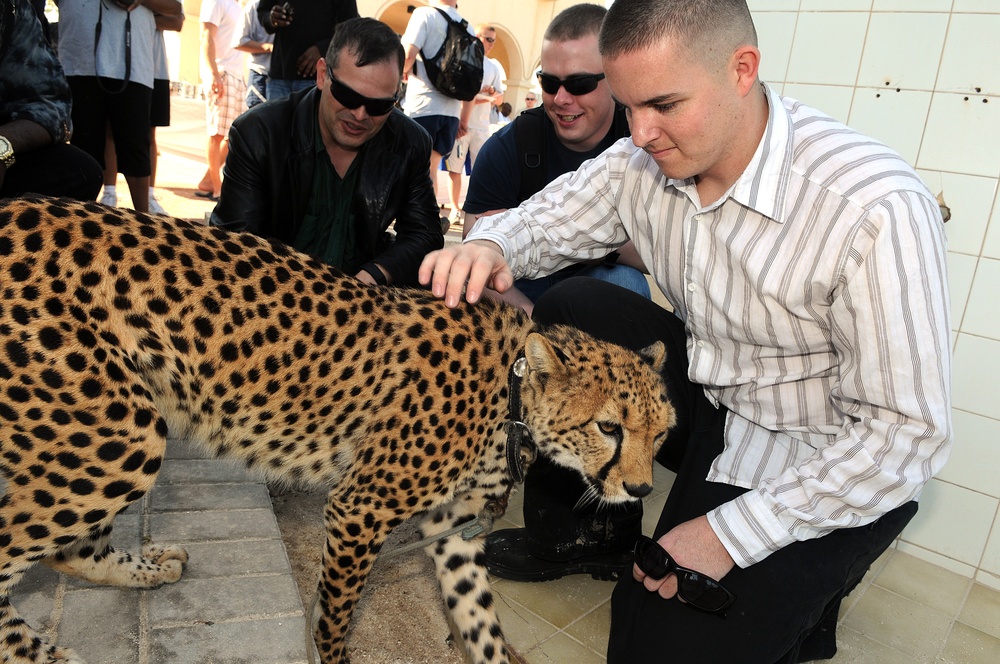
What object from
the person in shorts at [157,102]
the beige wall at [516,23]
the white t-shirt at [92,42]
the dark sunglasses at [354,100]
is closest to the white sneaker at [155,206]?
the person in shorts at [157,102]

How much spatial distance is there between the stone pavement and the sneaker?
90 cm

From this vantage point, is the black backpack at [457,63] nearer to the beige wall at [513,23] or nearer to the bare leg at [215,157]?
the bare leg at [215,157]

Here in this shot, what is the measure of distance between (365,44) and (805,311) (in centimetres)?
230

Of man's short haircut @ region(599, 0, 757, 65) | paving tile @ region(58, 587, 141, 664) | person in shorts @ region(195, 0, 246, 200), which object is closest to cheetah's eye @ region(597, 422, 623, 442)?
man's short haircut @ region(599, 0, 757, 65)

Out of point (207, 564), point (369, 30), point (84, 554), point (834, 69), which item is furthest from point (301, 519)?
point (834, 69)

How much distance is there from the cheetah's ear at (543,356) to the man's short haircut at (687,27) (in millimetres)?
900

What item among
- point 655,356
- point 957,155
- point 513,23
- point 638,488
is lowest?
point 638,488

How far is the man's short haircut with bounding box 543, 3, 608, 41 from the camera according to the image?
3.64 meters

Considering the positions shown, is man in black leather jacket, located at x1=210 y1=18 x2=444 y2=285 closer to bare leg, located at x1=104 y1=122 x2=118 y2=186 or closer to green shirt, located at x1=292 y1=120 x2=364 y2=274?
green shirt, located at x1=292 y1=120 x2=364 y2=274

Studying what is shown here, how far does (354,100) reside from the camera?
345 centimetres

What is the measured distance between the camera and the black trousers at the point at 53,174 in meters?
3.41

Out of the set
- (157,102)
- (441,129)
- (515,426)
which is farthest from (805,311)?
(157,102)

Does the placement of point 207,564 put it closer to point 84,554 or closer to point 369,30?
point 84,554

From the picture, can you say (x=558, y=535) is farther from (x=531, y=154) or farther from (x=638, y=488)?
(x=531, y=154)
